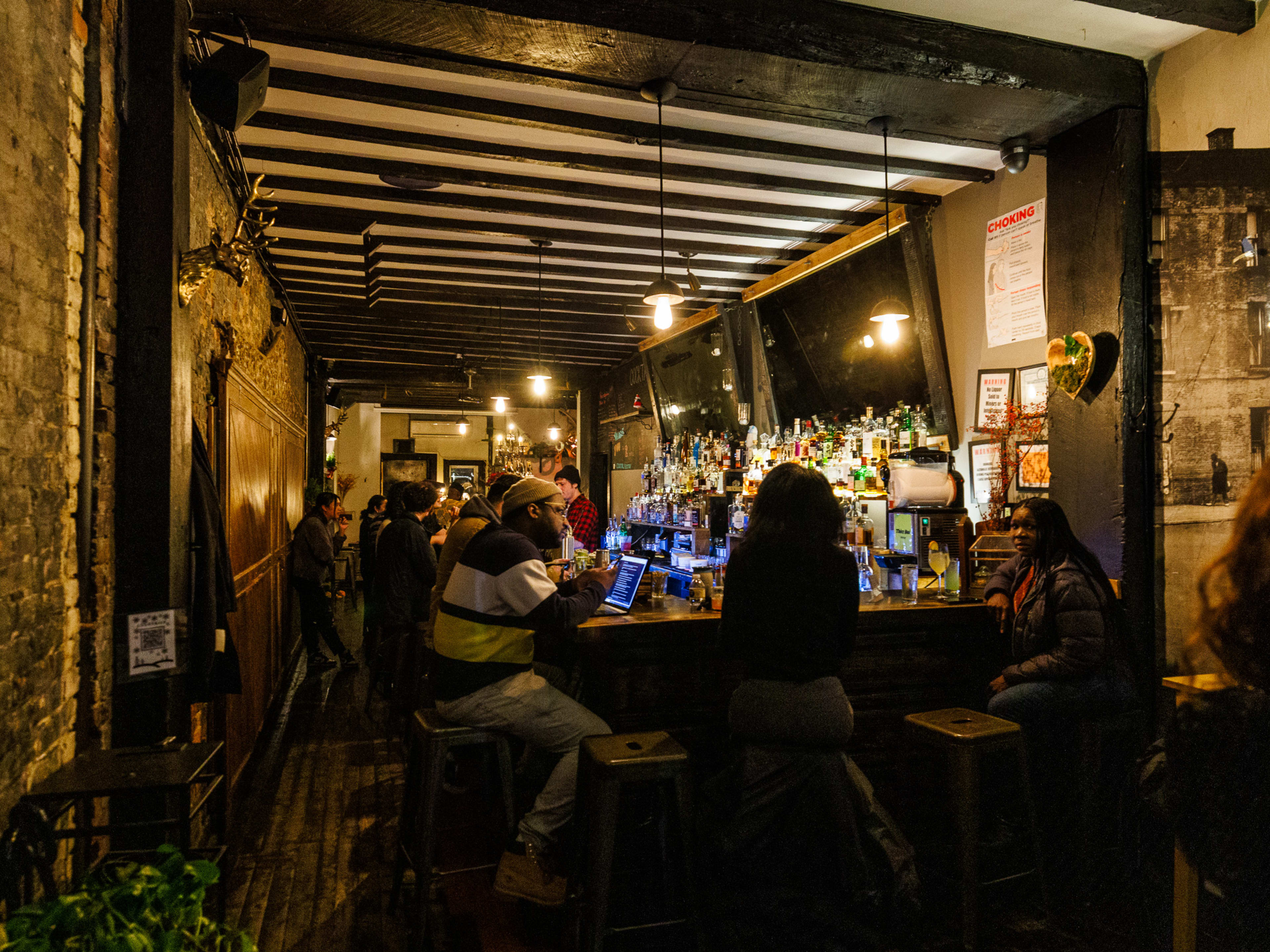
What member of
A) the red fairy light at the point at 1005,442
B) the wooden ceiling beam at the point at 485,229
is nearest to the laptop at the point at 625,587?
the red fairy light at the point at 1005,442

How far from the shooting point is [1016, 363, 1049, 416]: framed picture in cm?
453

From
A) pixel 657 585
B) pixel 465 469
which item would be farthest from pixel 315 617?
pixel 465 469

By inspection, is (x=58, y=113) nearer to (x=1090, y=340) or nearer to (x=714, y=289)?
(x=1090, y=340)

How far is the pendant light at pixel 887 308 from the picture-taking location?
4734 mm

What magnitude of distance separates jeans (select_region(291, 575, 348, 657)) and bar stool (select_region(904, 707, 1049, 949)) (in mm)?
6070

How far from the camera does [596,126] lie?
4.23 meters

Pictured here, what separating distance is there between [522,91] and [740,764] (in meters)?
3.41

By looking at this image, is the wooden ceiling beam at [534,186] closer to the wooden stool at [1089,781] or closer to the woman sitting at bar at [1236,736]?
the wooden stool at [1089,781]

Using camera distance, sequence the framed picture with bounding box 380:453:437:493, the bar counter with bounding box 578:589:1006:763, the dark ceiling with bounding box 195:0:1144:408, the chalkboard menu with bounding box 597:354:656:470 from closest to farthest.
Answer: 1. the dark ceiling with bounding box 195:0:1144:408
2. the bar counter with bounding box 578:589:1006:763
3. the chalkboard menu with bounding box 597:354:656:470
4. the framed picture with bounding box 380:453:437:493

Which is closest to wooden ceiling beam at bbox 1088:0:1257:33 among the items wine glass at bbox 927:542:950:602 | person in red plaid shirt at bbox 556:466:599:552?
wine glass at bbox 927:542:950:602

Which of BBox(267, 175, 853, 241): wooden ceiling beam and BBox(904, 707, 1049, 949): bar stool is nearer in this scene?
BBox(904, 707, 1049, 949): bar stool

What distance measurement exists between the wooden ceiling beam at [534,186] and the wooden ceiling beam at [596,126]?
620mm

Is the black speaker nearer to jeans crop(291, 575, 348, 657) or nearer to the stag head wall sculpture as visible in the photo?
the stag head wall sculpture

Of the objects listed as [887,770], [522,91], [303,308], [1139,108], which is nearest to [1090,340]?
[1139,108]
